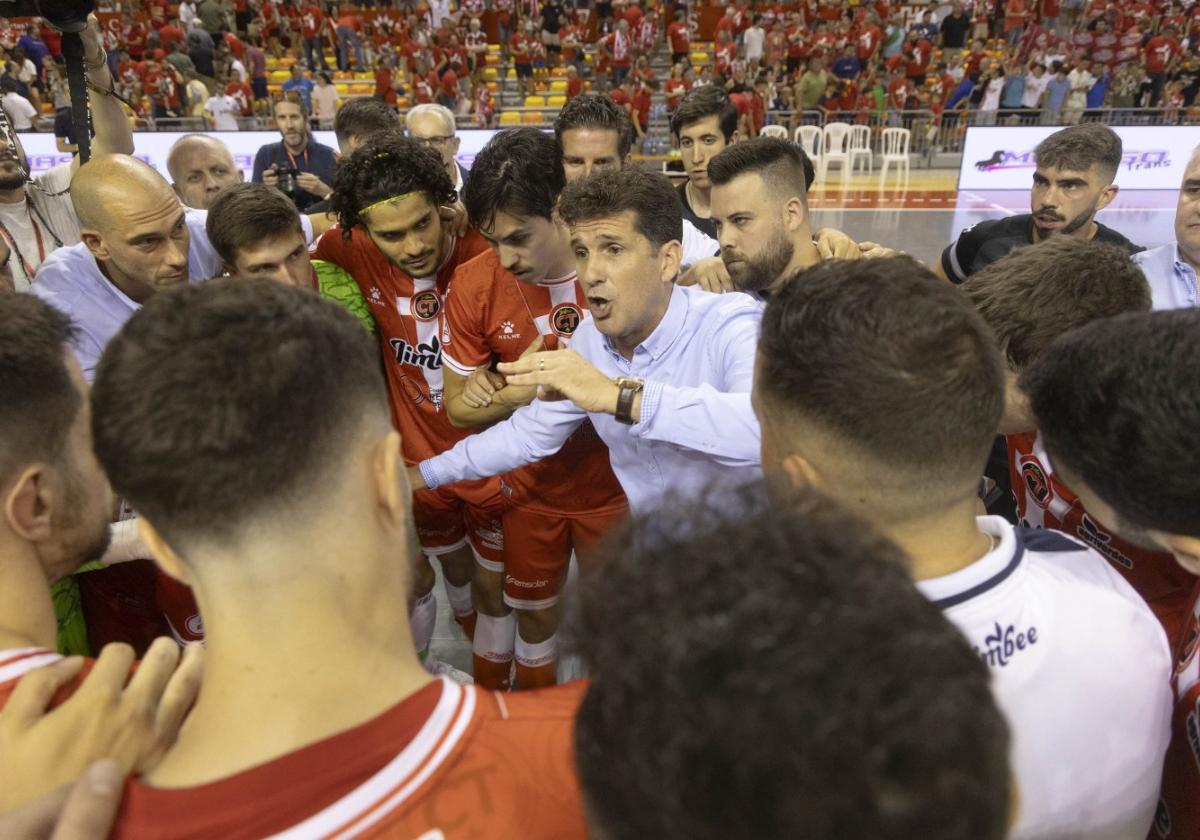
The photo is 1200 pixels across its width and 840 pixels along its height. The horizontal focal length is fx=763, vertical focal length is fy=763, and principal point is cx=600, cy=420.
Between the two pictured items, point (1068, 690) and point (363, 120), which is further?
point (363, 120)

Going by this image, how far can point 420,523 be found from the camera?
3570 mm

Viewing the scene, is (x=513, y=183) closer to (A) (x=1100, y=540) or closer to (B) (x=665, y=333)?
(B) (x=665, y=333)

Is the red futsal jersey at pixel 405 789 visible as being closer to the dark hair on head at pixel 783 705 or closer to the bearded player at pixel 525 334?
the dark hair on head at pixel 783 705

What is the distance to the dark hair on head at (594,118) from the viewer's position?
409 centimetres

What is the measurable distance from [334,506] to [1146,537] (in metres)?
1.37

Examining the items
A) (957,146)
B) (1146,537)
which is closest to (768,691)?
(1146,537)

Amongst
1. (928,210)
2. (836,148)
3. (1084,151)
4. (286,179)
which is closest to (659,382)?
(1084,151)

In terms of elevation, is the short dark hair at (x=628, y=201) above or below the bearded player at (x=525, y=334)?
above

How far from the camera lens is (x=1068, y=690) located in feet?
3.85

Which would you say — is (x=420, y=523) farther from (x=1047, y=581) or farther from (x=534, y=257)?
(x=1047, y=581)

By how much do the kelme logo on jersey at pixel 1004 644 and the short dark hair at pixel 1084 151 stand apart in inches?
145

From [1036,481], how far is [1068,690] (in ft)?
4.21

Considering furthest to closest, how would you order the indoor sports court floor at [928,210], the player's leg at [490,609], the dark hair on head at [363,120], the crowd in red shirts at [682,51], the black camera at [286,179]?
the crowd in red shirts at [682,51] → the indoor sports court floor at [928,210] → the black camera at [286,179] → the dark hair on head at [363,120] → the player's leg at [490,609]

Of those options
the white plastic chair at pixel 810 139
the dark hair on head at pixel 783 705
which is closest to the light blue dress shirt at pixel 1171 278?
the dark hair on head at pixel 783 705
